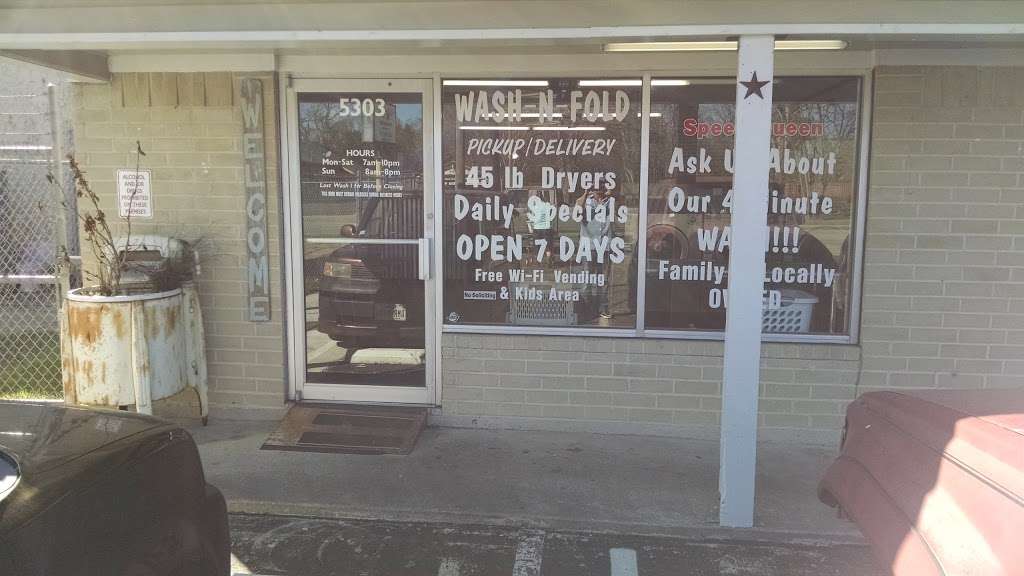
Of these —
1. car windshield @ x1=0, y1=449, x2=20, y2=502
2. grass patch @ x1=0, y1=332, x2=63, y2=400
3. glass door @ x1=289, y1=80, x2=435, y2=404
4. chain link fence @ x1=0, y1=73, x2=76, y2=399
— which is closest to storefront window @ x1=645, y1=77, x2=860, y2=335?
glass door @ x1=289, y1=80, x2=435, y2=404

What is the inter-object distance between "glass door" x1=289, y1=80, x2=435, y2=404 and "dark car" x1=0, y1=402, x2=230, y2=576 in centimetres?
305

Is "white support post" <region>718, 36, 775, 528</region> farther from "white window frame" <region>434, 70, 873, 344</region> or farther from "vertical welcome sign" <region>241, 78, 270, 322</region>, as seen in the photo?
"vertical welcome sign" <region>241, 78, 270, 322</region>

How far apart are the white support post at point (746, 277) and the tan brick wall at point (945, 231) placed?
175 cm

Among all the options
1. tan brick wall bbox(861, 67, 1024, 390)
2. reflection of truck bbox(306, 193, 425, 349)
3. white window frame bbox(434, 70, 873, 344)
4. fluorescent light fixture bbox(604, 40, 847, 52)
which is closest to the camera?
fluorescent light fixture bbox(604, 40, 847, 52)

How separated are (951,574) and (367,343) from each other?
439 cm

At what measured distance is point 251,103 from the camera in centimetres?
543

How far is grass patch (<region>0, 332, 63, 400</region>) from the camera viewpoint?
645cm

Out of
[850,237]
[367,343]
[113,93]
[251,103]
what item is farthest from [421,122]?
[850,237]

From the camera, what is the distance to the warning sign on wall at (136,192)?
18.4 feet

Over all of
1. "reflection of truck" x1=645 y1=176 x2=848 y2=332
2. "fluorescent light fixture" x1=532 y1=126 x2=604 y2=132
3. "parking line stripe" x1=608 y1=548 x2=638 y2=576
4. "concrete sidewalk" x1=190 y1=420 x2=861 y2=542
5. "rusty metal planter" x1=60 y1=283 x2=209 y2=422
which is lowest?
"parking line stripe" x1=608 y1=548 x2=638 y2=576

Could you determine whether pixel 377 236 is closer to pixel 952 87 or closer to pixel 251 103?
pixel 251 103

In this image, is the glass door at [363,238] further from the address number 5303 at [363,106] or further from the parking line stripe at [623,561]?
the parking line stripe at [623,561]

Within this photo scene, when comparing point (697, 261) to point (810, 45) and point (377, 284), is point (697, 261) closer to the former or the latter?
point (810, 45)

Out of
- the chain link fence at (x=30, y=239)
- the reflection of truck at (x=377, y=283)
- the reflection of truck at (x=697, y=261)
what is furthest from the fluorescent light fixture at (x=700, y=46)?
the chain link fence at (x=30, y=239)
